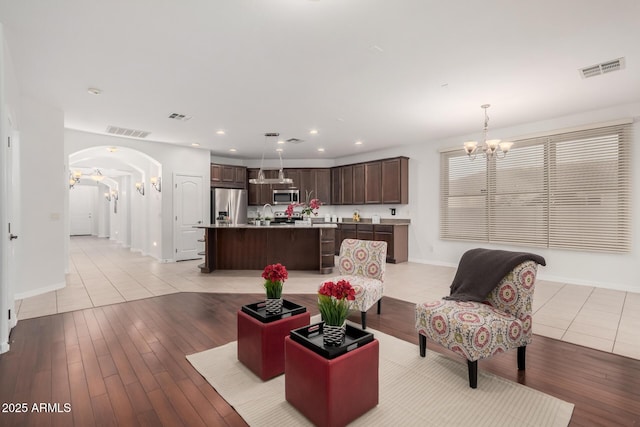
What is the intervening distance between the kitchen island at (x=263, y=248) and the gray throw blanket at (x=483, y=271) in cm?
352

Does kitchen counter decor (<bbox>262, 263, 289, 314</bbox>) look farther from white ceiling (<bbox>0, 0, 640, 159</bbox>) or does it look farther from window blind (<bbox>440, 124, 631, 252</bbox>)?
window blind (<bbox>440, 124, 631, 252</bbox>)

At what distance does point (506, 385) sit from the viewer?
7.45 feet

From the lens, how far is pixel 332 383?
175 centimetres

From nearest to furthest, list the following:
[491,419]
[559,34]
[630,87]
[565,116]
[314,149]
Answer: [491,419] < [559,34] < [630,87] < [565,116] < [314,149]

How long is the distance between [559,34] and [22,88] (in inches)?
243

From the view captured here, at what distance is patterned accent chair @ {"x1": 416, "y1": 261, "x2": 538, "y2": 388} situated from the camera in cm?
221

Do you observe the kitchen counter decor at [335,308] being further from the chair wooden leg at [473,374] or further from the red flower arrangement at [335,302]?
the chair wooden leg at [473,374]

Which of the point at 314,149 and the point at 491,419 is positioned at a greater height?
the point at 314,149

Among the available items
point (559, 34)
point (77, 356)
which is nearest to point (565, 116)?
point (559, 34)

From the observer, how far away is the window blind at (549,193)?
16.0 ft

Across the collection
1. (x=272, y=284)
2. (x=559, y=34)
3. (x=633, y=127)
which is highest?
(x=559, y=34)

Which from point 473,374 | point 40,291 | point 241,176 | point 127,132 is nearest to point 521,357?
point 473,374

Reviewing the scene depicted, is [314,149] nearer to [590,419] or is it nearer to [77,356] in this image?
[77,356]

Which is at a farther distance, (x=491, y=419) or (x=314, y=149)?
(x=314, y=149)
